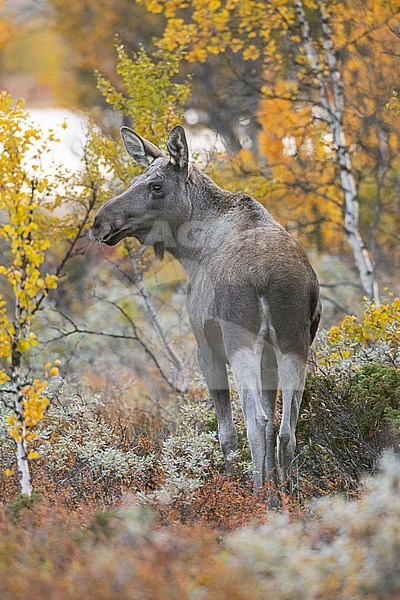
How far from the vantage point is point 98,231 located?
6.93 metres

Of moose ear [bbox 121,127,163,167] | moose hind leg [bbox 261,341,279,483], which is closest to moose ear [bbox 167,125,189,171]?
moose ear [bbox 121,127,163,167]

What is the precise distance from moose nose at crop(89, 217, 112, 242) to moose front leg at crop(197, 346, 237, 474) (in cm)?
114

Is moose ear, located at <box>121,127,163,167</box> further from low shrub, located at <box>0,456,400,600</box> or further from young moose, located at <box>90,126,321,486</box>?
low shrub, located at <box>0,456,400,600</box>

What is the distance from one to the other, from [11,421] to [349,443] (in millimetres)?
2894

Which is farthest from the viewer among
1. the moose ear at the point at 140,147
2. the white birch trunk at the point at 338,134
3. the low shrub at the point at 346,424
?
the white birch trunk at the point at 338,134

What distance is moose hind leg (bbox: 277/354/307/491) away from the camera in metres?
6.36

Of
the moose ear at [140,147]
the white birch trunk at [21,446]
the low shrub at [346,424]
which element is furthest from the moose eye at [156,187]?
the white birch trunk at [21,446]

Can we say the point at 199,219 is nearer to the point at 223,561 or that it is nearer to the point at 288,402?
the point at 288,402

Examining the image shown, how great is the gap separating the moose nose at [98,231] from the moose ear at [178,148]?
774mm

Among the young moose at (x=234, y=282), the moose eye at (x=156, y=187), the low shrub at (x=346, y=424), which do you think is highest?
the moose eye at (x=156, y=187)

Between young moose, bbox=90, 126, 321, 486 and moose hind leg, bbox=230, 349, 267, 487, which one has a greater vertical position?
young moose, bbox=90, 126, 321, 486

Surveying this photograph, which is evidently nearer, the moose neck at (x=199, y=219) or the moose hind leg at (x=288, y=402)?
the moose hind leg at (x=288, y=402)

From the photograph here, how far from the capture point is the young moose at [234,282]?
6.25 metres

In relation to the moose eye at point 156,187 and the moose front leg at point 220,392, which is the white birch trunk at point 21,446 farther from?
the moose eye at point 156,187
